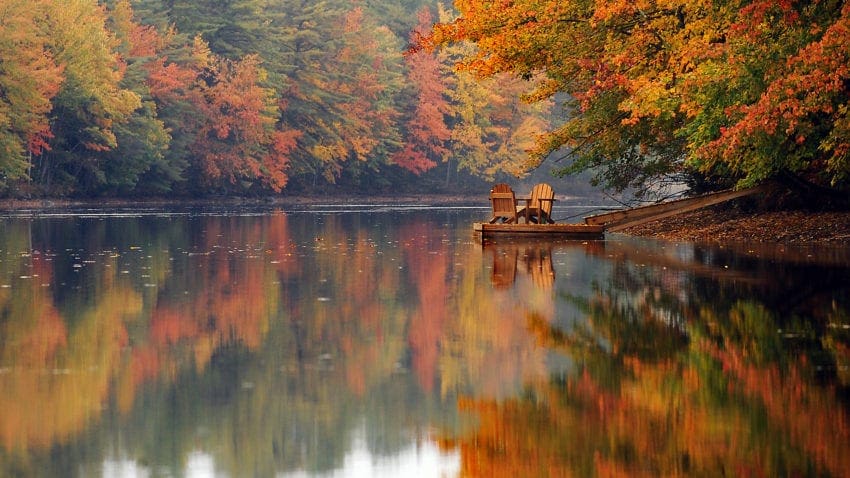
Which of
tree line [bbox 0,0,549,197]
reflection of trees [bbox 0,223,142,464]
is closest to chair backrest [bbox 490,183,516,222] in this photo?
reflection of trees [bbox 0,223,142,464]

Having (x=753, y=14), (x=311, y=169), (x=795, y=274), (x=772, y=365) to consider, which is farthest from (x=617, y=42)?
(x=311, y=169)

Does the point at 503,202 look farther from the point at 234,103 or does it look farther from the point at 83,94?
the point at 234,103

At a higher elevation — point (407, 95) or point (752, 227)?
point (407, 95)

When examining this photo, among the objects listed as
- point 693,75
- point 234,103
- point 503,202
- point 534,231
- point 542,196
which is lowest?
point 534,231

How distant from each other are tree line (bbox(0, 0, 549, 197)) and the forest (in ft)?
0.50

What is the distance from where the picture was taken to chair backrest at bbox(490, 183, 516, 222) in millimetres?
35438

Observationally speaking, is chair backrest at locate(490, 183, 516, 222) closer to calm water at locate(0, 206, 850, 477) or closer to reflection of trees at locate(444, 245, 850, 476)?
calm water at locate(0, 206, 850, 477)

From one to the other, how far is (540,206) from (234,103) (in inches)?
1936

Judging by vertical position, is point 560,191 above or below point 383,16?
below

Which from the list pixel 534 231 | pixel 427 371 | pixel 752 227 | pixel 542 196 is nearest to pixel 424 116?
pixel 542 196

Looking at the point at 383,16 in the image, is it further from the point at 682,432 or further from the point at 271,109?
the point at 682,432

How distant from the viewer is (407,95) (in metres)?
106

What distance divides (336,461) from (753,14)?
17559 millimetres

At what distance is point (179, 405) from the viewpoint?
10.1 meters
